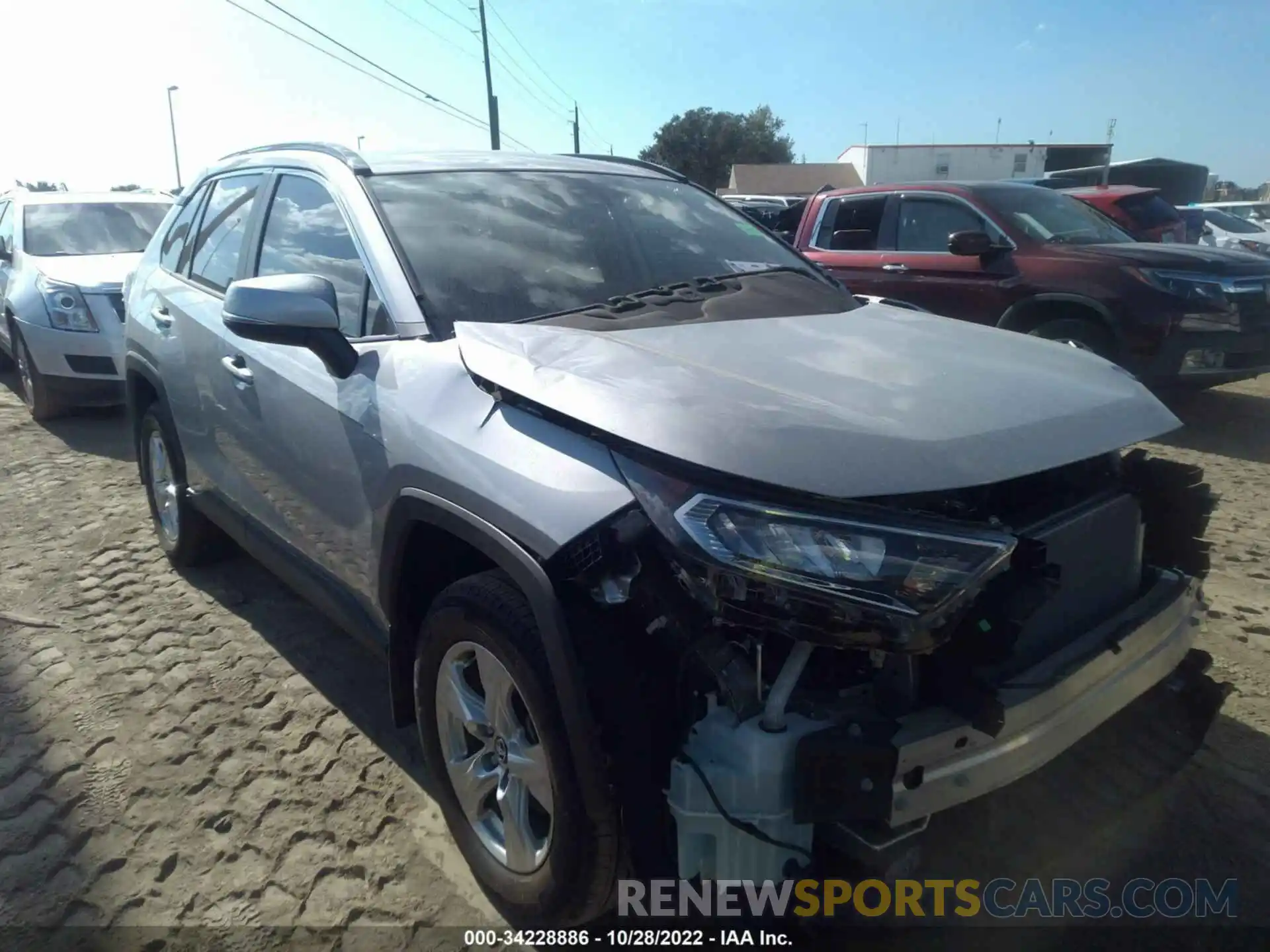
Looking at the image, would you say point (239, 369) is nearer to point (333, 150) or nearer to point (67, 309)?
point (333, 150)

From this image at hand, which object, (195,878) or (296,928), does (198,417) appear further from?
(296,928)

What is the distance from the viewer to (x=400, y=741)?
3070 millimetres

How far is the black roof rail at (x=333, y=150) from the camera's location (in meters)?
2.87

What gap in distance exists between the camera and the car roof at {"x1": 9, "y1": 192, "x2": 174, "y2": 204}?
342 inches

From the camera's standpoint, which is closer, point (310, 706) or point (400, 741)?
point (400, 741)

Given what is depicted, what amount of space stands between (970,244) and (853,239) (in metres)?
1.52

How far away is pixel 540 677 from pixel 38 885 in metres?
1.67

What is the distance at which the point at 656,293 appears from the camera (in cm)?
282

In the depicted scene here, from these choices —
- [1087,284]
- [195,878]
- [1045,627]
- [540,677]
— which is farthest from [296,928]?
[1087,284]

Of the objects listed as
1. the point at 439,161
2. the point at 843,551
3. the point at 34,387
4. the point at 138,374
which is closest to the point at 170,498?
the point at 138,374

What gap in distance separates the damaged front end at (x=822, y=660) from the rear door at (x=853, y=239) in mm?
6230

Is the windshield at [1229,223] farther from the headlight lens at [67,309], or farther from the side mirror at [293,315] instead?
the side mirror at [293,315]

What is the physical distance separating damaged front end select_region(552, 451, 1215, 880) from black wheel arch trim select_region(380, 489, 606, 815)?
7cm

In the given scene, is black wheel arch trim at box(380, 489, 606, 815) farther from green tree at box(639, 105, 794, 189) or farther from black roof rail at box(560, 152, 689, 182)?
green tree at box(639, 105, 794, 189)
